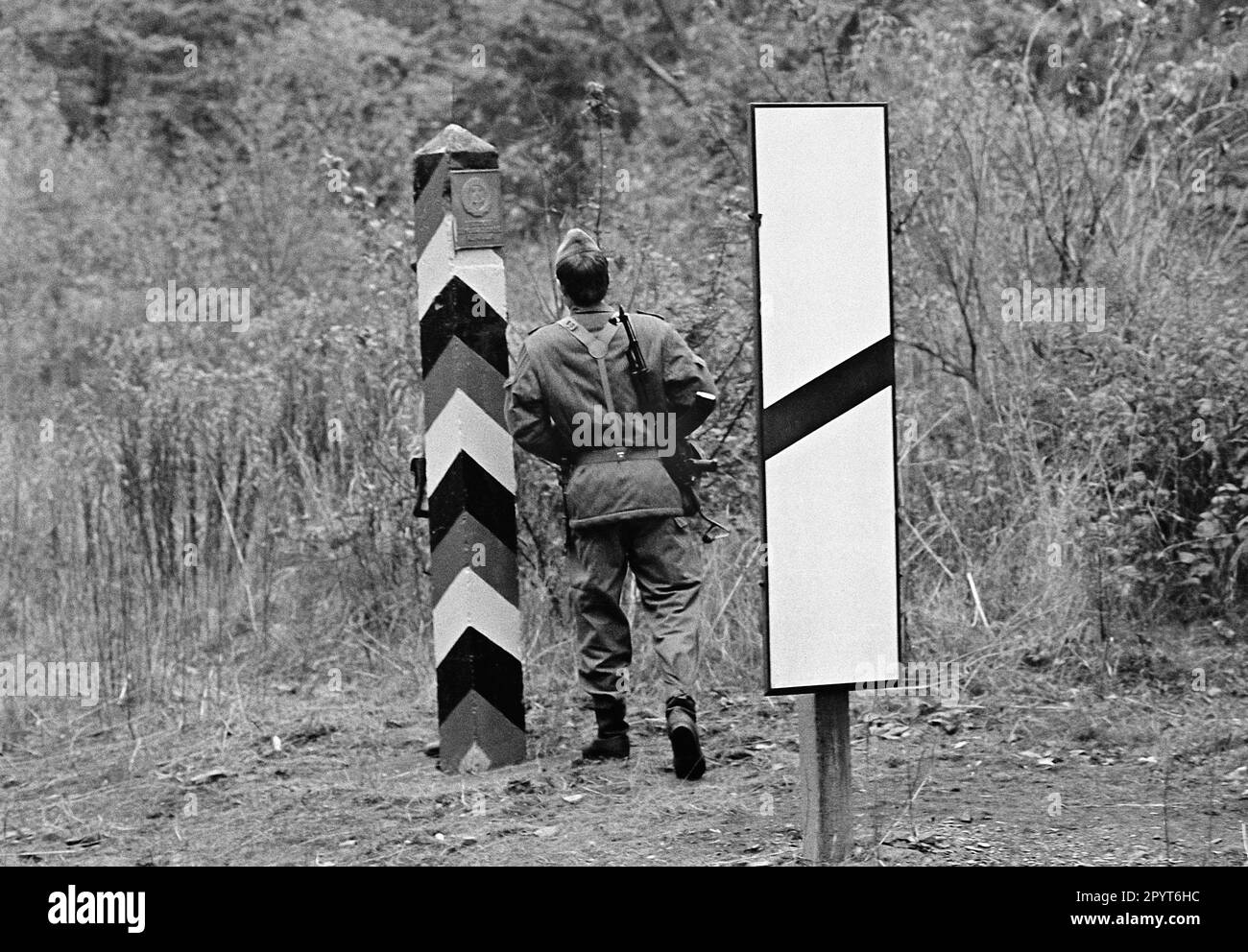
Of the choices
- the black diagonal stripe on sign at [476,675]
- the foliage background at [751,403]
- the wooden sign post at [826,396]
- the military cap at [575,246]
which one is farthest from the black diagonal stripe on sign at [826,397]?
the foliage background at [751,403]

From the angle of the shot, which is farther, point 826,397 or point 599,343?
point 599,343

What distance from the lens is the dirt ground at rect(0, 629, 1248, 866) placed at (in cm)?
431

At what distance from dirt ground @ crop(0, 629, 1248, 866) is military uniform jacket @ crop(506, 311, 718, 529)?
0.83m

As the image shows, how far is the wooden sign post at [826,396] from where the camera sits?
3.61m

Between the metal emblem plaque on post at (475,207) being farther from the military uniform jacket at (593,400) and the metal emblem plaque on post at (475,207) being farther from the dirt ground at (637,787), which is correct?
the dirt ground at (637,787)

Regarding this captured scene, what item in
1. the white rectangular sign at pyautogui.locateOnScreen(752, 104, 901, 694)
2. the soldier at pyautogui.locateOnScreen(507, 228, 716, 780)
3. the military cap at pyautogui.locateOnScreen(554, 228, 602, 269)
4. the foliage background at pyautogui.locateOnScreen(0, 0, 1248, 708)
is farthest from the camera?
the foliage background at pyautogui.locateOnScreen(0, 0, 1248, 708)

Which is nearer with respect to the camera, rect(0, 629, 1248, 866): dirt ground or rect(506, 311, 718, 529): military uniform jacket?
rect(0, 629, 1248, 866): dirt ground

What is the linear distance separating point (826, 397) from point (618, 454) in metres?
1.47

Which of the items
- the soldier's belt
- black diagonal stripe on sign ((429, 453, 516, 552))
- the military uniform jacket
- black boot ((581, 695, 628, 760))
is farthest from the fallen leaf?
the soldier's belt

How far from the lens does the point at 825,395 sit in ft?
11.9

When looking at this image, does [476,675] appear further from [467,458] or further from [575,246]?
[575,246]

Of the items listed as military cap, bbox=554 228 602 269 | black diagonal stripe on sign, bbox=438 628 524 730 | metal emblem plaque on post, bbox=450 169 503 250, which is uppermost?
metal emblem plaque on post, bbox=450 169 503 250

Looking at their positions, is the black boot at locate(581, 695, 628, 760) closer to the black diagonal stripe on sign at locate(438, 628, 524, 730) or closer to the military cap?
the black diagonal stripe on sign at locate(438, 628, 524, 730)

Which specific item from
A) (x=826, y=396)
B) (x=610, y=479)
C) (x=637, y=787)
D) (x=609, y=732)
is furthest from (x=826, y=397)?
(x=609, y=732)
